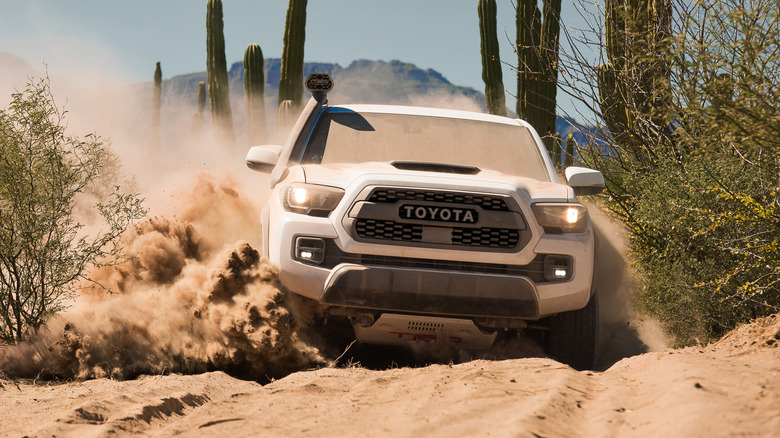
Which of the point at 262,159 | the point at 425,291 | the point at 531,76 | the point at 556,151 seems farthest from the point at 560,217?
the point at 531,76

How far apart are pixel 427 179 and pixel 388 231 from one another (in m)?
0.42

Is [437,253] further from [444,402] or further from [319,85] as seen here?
[319,85]

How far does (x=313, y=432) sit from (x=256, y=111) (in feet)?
65.3

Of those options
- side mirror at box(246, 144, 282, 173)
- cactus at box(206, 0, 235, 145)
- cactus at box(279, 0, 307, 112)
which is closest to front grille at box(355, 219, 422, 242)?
side mirror at box(246, 144, 282, 173)

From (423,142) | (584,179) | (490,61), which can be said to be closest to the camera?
(584,179)

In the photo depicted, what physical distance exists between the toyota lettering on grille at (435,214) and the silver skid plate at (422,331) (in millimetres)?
610

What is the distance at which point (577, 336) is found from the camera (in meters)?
4.88

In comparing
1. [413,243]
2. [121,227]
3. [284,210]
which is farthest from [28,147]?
[413,243]

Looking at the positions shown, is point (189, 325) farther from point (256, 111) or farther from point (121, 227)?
point (256, 111)

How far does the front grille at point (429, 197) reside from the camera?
4508 millimetres

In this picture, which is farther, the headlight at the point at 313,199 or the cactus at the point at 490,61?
the cactus at the point at 490,61

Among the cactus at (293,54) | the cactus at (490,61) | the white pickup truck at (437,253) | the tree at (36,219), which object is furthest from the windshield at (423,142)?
the cactus at (293,54)

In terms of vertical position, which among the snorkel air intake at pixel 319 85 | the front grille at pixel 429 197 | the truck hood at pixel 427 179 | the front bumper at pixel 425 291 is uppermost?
the snorkel air intake at pixel 319 85

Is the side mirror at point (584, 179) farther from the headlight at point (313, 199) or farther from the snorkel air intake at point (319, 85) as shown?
the snorkel air intake at point (319, 85)
